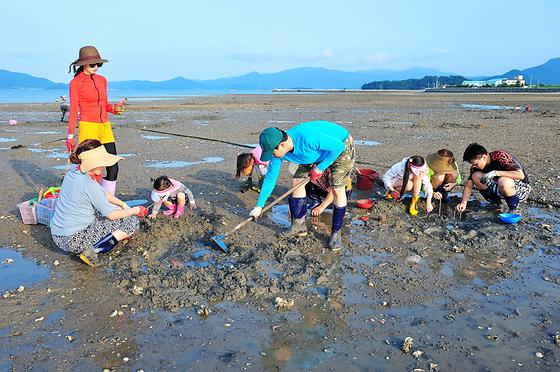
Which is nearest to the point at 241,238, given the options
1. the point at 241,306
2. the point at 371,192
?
the point at 241,306

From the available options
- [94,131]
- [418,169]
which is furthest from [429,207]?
[94,131]

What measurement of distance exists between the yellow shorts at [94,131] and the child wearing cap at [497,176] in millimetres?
4678

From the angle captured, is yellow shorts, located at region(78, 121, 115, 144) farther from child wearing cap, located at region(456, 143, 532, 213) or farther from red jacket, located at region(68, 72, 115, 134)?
child wearing cap, located at region(456, 143, 532, 213)

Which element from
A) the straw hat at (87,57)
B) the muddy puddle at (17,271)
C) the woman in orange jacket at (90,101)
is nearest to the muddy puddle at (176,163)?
the woman in orange jacket at (90,101)

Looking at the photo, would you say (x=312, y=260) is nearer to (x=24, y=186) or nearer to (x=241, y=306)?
(x=241, y=306)

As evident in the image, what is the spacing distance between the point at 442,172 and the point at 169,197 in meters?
3.77

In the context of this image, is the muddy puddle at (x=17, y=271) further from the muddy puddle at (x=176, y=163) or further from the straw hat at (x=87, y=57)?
the muddy puddle at (x=176, y=163)

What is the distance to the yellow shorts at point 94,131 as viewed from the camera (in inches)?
218

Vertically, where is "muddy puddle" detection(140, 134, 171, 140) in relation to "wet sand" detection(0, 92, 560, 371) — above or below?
above

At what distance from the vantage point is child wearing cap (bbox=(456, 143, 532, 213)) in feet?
18.4

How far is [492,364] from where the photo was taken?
9.16 ft

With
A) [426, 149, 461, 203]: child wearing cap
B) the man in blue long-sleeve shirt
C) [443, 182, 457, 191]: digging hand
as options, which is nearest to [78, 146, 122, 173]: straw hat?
the man in blue long-sleeve shirt

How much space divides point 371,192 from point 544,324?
4.00m

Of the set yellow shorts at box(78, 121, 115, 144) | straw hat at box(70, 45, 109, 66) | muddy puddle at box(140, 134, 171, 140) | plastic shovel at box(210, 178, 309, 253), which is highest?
straw hat at box(70, 45, 109, 66)
